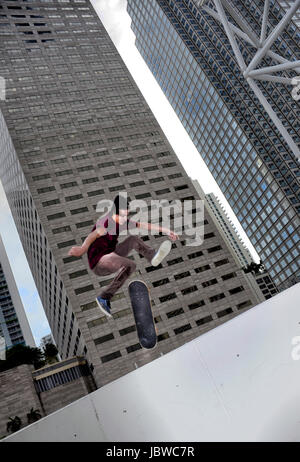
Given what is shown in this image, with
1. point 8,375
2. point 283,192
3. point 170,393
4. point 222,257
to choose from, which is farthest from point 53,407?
point 283,192

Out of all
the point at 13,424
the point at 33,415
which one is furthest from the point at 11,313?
the point at 13,424

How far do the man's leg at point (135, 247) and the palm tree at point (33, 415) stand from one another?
3701cm

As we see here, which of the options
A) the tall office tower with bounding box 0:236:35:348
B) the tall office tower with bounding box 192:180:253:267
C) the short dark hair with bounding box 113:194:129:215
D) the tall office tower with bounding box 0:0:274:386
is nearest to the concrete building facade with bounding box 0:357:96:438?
the tall office tower with bounding box 0:0:274:386

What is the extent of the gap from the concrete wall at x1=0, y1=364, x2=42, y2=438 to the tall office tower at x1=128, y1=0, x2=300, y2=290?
Result: 2382 inches

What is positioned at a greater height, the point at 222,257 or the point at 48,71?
the point at 48,71

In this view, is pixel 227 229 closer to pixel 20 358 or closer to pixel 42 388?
pixel 20 358

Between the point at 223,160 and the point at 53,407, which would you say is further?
the point at 223,160

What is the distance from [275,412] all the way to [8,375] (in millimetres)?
50871

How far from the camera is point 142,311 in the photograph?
1995 centimetres

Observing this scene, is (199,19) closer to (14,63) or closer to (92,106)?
(92,106)

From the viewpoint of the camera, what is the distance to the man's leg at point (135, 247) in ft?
46.8

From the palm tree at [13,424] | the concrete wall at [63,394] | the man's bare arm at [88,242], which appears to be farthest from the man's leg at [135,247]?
the concrete wall at [63,394]

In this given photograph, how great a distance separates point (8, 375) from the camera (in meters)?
46.2
